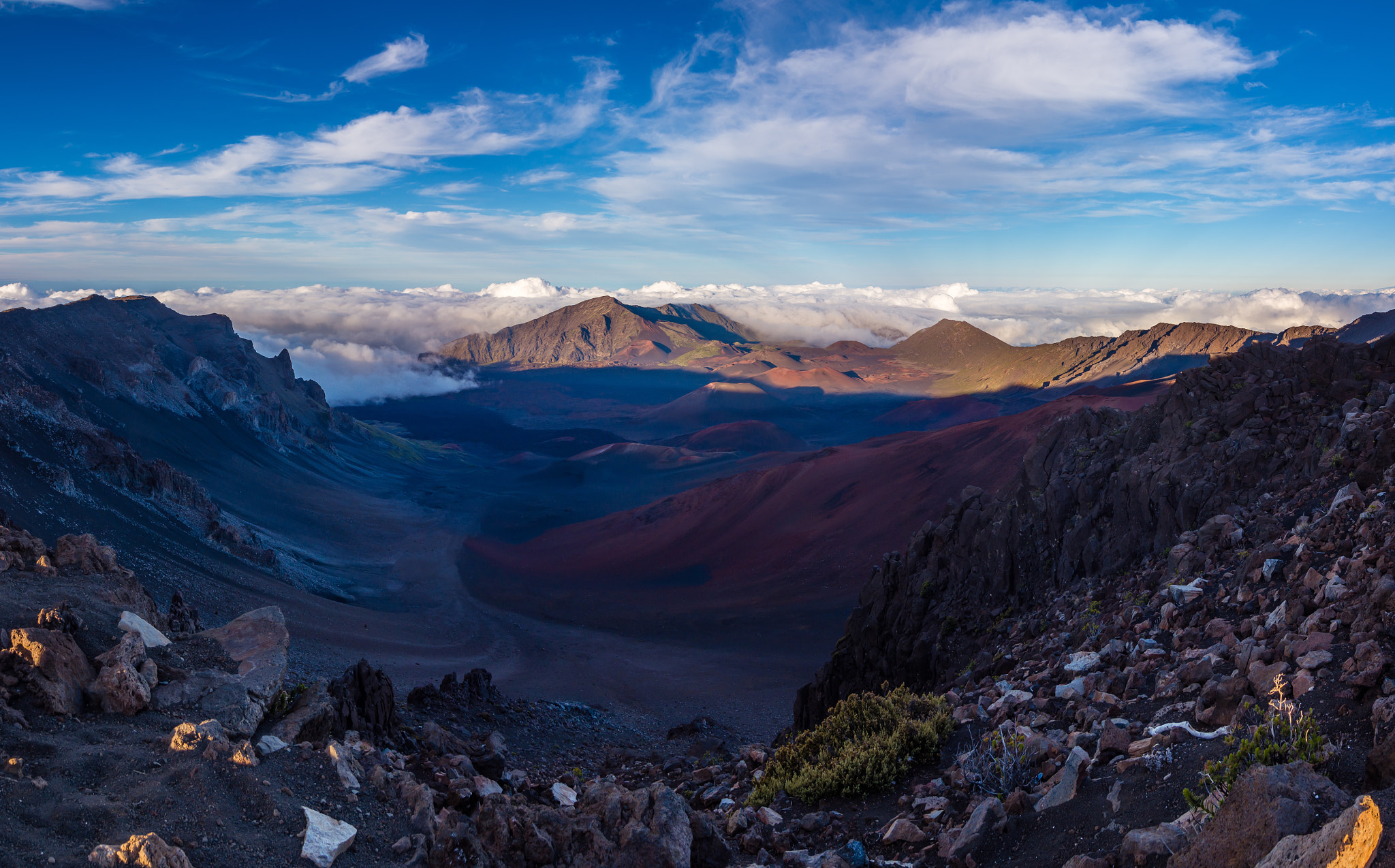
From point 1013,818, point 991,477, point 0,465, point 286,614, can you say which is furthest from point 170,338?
point 1013,818

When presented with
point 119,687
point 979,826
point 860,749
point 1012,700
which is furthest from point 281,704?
point 1012,700

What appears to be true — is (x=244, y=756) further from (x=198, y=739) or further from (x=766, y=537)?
(x=766, y=537)

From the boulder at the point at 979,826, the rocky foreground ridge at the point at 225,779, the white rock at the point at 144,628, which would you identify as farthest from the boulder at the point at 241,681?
the boulder at the point at 979,826

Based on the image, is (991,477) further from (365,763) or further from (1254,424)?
(365,763)

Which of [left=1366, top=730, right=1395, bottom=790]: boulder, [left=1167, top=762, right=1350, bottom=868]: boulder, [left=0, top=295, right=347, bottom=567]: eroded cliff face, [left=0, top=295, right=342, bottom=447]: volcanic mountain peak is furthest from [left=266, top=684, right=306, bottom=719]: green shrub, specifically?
[left=0, top=295, right=342, bottom=447]: volcanic mountain peak

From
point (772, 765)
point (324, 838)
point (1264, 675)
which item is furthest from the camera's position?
point (772, 765)
